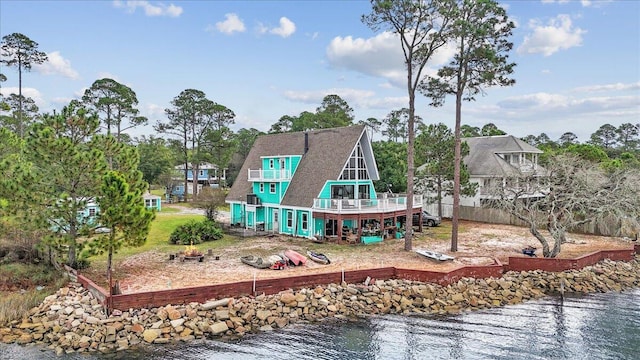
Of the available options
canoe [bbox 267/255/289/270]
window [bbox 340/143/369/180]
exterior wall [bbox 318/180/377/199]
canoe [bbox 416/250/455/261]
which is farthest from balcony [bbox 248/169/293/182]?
canoe [bbox 416/250/455/261]

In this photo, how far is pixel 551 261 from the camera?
69.0 ft

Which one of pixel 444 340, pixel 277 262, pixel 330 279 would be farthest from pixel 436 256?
pixel 277 262

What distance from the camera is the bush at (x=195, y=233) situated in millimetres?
26422

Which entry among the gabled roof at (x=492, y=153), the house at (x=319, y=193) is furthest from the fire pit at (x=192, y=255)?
the gabled roof at (x=492, y=153)

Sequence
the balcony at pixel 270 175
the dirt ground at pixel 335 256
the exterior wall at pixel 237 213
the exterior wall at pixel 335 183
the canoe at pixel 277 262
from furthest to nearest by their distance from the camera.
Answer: the exterior wall at pixel 237 213 → the balcony at pixel 270 175 → the exterior wall at pixel 335 183 → the canoe at pixel 277 262 → the dirt ground at pixel 335 256

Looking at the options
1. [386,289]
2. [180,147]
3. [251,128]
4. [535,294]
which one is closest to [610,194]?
[535,294]

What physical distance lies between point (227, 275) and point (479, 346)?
10517mm

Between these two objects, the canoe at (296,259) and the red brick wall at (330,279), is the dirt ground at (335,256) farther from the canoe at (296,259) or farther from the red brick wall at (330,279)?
the red brick wall at (330,279)

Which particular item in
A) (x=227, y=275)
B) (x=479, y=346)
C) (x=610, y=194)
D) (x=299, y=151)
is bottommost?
(x=479, y=346)

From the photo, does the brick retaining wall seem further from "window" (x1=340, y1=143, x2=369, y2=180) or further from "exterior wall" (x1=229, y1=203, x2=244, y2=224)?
"exterior wall" (x1=229, y1=203, x2=244, y2=224)

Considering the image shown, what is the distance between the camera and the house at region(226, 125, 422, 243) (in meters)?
26.9

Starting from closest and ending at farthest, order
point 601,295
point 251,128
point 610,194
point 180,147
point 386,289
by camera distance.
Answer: point 386,289 → point 601,295 → point 610,194 → point 180,147 → point 251,128

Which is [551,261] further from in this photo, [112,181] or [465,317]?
[112,181]

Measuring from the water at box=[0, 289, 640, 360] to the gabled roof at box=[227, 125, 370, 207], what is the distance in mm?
13004
